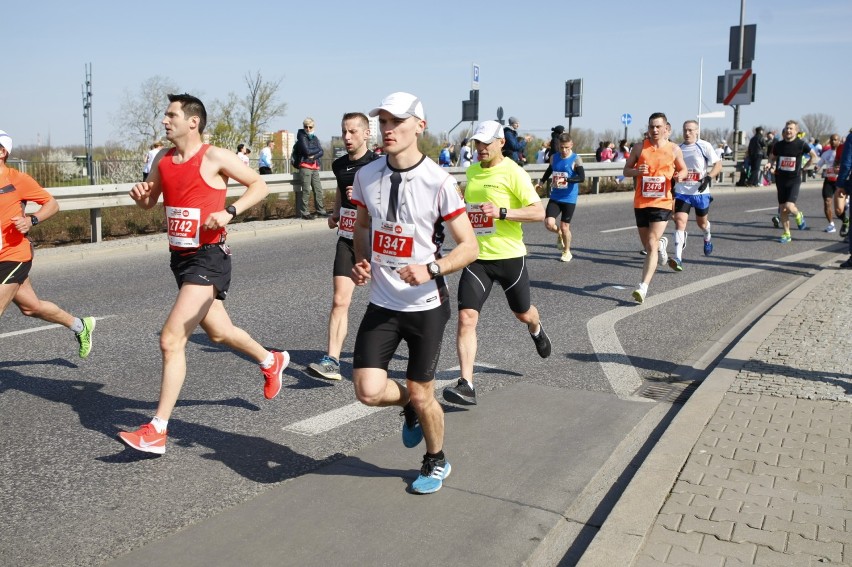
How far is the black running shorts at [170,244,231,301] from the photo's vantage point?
5.10 meters

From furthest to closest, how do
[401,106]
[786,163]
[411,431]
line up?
1. [786,163]
2. [411,431]
3. [401,106]

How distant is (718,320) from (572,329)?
1.64m

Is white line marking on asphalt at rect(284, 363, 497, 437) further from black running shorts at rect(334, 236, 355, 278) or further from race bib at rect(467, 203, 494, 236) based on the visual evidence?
race bib at rect(467, 203, 494, 236)

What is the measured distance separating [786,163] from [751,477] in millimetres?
12873

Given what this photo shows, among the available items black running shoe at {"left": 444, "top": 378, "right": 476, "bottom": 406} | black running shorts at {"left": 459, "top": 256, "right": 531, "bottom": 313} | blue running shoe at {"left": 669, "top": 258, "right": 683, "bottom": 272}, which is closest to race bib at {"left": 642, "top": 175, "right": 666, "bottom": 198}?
blue running shoe at {"left": 669, "top": 258, "right": 683, "bottom": 272}

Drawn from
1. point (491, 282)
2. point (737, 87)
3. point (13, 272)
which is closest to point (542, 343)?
point (491, 282)

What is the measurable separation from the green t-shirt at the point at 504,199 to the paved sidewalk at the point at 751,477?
164 centimetres

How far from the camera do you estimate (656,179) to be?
10.1m

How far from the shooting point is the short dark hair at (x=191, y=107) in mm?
5102

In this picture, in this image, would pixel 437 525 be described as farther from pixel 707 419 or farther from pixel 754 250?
pixel 754 250

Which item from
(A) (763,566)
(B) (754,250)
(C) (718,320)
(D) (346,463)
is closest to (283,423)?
(D) (346,463)

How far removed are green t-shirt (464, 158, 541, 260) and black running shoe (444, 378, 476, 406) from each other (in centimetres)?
100

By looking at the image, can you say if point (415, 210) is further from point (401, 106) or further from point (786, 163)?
point (786, 163)

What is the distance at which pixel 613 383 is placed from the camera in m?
6.47
